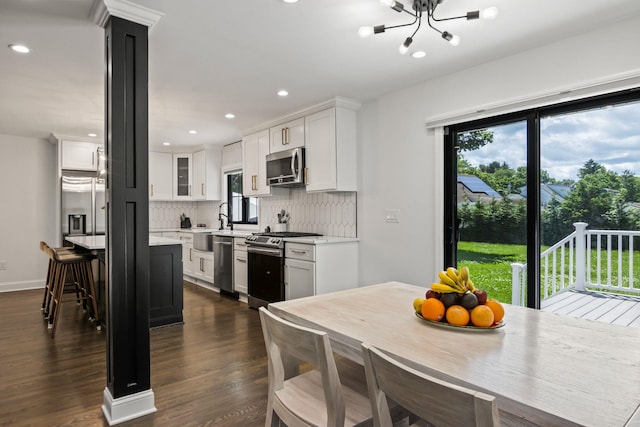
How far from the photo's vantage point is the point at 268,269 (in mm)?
4453

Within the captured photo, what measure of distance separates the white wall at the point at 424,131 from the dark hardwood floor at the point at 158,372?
1.62 metres

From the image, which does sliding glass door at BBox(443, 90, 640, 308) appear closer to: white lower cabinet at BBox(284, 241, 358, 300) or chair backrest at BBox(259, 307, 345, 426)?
white lower cabinet at BBox(284, 241, 358, 300)

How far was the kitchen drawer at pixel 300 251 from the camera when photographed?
13.0ft

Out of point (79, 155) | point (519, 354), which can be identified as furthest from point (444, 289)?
point (79, 155)

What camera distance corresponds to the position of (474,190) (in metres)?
3.39

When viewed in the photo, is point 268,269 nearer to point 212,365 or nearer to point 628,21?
point 212,365

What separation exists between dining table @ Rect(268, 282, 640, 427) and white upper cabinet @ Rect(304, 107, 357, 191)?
245cm

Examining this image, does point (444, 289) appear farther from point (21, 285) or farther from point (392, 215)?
point (21, 285)

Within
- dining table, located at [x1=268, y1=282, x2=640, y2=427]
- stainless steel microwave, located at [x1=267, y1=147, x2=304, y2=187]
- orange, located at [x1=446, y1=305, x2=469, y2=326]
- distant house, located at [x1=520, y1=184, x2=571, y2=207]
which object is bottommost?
dining table, located at [x1=268, y1=282, x2=640, y2=427]

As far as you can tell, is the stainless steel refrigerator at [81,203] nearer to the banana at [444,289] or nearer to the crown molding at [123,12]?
the crown molding at [123,12]

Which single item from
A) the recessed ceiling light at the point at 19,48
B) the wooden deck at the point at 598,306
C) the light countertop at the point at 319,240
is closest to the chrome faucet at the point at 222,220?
the light countertop at the point at 319,240

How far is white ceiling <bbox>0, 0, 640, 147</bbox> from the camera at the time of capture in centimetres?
228

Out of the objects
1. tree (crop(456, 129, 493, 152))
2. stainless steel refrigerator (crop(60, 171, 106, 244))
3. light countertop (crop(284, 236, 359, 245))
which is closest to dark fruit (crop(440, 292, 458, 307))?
tree (crop(456, 129, 493, 152))

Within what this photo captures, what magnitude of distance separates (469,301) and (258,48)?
7.67ft
